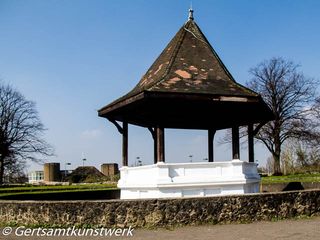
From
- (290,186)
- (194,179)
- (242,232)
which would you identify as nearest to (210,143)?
(290,186)

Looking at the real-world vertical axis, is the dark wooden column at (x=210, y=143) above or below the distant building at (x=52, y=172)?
above

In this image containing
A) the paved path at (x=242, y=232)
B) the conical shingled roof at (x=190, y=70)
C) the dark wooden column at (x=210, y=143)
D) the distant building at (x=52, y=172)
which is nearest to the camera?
the paved path at (x=242, y=232)

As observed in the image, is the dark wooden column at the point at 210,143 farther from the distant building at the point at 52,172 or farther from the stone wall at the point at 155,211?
the distant building at the point at 52,172

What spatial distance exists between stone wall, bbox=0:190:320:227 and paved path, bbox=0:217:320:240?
340 millimetres

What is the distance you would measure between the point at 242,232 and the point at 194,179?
13.5 feet

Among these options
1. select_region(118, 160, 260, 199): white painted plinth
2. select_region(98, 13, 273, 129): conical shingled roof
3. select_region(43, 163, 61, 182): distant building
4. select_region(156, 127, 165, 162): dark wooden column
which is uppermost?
select_region(98, 13, 273, 129): conical shingled roof

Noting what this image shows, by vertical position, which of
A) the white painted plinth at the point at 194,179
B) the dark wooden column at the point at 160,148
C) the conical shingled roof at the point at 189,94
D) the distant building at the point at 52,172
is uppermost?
the conical shingled roof at the point at 189,94

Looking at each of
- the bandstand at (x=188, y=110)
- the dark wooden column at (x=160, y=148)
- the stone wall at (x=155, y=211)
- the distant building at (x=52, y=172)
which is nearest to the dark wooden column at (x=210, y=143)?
the bandstand at (x=188, y=110)

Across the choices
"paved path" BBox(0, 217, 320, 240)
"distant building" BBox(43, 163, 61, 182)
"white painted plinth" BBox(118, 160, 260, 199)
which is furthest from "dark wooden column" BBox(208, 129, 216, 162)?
"distant building" BBox(43, 163, 61, 182)

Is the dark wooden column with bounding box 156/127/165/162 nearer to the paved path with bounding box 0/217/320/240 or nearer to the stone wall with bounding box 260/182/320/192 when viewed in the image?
the paved path with bounding box 0/217/320/240

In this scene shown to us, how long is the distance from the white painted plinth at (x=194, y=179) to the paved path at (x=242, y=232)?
2.80m

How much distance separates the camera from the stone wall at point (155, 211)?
35.8 ft

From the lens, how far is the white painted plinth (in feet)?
44.1

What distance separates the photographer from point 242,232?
9.73m
